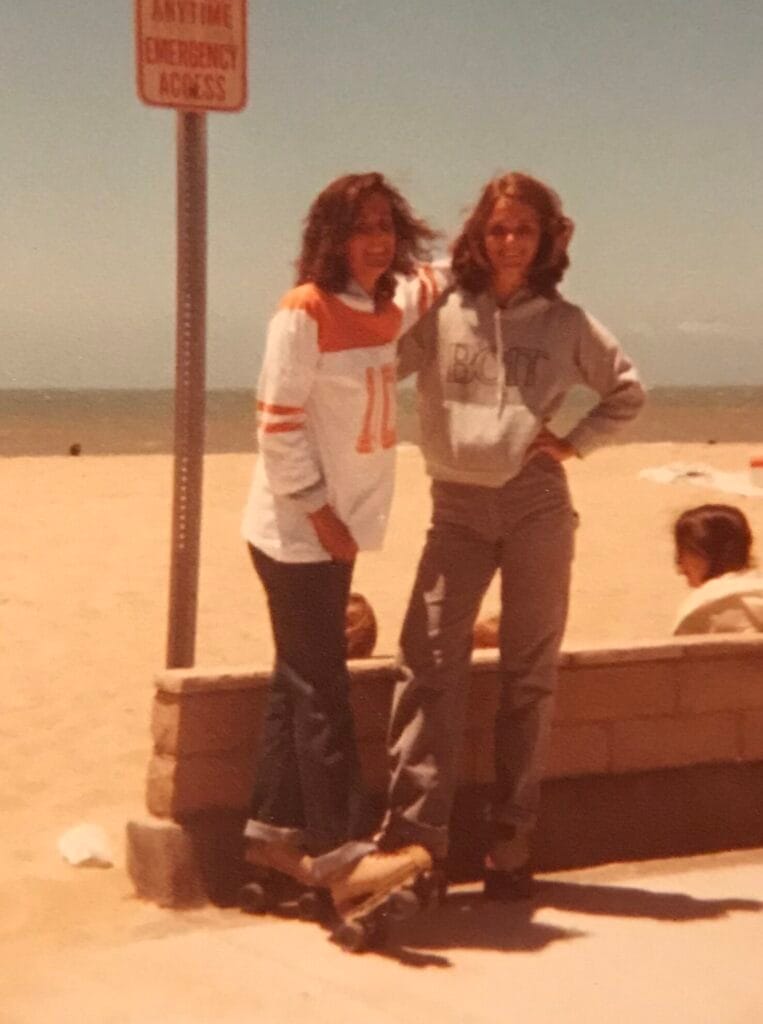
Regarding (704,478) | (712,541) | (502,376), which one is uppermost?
(502,376)

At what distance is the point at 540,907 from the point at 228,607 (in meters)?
5.89

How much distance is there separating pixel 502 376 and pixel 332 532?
0.61 metres

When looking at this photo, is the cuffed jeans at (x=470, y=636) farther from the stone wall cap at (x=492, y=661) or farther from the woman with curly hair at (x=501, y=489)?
the stone wall cap at (x=492, y=661)

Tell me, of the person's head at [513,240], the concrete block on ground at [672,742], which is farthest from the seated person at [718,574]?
the person's head at [513,240]

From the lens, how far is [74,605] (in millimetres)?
9594

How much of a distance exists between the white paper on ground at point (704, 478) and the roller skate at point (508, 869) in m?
13.4

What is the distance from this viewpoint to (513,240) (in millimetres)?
3943

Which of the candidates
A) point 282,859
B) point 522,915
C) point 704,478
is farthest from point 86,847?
point 704,478

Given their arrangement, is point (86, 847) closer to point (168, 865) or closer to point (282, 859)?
point (168, 865)

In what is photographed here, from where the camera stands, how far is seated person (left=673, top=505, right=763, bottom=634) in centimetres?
486

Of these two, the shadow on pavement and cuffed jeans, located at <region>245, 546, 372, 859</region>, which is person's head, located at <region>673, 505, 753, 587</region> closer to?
the shadow on pavement

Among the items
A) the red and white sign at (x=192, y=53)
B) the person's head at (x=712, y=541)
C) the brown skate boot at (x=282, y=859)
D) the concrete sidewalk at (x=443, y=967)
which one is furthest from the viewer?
the person's head at (x=712, y=541)

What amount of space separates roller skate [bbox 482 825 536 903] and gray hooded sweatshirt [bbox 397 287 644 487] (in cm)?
91

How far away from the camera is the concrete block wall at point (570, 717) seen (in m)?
4.03
